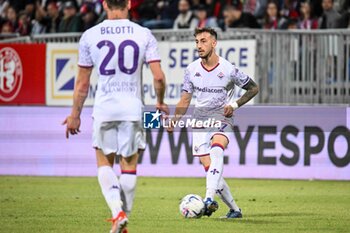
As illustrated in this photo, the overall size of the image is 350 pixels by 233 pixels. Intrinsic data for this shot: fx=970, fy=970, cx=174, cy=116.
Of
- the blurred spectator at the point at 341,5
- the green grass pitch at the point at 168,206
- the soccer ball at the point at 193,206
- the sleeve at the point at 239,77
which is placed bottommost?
the green grass pitch at the point at 168,206

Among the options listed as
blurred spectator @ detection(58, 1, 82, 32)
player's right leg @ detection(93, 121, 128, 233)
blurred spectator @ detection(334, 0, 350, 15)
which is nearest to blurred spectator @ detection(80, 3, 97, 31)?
blurred spectator @ detection(58, 1, 82, 32)

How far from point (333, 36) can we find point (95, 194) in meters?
6.51

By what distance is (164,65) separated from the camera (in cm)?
2125

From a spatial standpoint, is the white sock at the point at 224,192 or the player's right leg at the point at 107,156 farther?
the white sock at the point at 224,192

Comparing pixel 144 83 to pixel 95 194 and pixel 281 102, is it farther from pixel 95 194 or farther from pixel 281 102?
pixel 95 194

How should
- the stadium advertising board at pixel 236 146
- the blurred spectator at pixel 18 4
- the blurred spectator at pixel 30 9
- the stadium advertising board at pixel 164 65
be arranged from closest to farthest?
1. the stadium advertising board at pixel 236 146
2. the stadium advertising board at pixel 164 65
3. the blurred spectator at pixel 30 9
4. the blurred spectator at pixel 18 4

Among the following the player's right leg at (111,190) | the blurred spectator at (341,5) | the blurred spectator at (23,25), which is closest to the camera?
the player's right leg at (111,190)

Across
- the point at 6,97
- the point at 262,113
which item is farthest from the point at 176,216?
the point at 6,97

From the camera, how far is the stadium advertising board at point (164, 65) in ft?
68.2

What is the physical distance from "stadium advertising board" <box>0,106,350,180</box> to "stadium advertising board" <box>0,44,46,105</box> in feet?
3.36

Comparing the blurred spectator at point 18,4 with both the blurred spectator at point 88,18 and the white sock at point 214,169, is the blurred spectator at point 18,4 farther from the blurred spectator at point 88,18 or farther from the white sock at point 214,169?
the white sock at point 214,169

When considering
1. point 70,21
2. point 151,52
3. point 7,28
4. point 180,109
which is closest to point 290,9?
point 70,21

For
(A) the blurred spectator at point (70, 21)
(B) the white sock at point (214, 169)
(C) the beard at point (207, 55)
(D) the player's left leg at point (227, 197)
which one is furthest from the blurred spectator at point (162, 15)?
(B) the white sock at point (214, 169)

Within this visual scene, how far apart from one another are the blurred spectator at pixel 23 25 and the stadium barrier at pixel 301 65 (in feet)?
25.1
